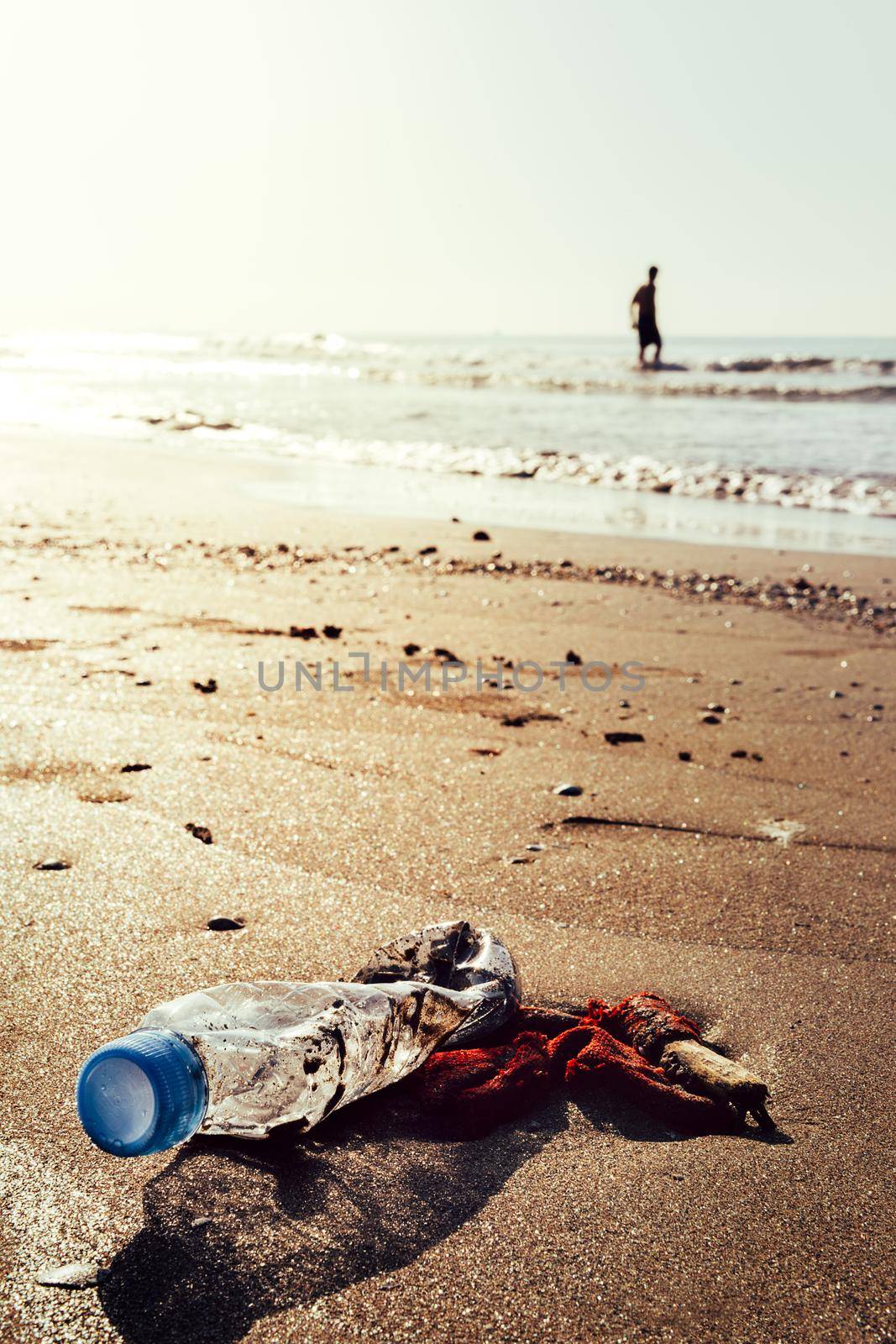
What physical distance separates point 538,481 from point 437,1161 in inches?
407

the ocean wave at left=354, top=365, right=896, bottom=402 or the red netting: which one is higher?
the ocean wave at left=354, top=365, right=896, bottom=402

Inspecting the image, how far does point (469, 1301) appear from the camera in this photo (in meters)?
1.42

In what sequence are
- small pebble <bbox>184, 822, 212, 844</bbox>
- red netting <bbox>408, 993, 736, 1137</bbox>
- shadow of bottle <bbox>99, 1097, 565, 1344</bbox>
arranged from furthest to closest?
small pebble <bbox>184, 822, 212, 844</bbox> < red netting <bbox>408, 993, 736, 1137</bbox> < shadow of bottle <bbox>99, 1097, 565, 1344</bbox>

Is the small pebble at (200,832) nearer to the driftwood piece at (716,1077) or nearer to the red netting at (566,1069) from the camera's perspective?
the red netting at (566,1069)

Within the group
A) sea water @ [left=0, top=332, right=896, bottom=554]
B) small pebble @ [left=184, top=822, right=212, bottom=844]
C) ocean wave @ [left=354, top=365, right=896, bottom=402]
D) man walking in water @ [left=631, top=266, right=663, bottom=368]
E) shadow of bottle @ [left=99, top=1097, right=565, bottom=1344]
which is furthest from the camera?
ocean wave @ [left=354, top=365, right=896, bottom=402]

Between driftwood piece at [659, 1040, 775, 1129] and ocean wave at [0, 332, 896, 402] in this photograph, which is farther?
ocean wave at [0, 332, 896, 402]

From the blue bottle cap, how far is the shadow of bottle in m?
0.15

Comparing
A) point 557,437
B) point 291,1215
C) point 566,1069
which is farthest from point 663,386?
point 291,1215

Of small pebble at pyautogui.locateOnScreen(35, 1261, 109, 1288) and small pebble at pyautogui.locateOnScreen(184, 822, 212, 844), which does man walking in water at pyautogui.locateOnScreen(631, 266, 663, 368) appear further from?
small pebble at pyautogui.locateOnScreen(35, 1261, 109, 1288)

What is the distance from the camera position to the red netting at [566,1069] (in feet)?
6.02

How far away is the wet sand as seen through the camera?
147 centimetres

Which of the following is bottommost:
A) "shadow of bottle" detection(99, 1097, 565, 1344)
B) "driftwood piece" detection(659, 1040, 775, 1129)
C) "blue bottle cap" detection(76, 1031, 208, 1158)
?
"shadow of bottle" detection(99, 1097, 565, 1344)

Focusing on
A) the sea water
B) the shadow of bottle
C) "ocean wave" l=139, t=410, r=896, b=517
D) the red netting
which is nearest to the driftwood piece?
the red netting

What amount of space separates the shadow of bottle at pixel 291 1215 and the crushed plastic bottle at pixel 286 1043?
0.06 m
